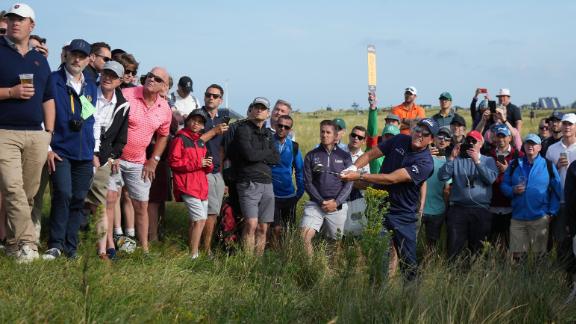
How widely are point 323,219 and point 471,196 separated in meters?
1.90

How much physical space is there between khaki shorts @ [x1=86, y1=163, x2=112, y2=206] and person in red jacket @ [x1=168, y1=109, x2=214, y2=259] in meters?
0.97

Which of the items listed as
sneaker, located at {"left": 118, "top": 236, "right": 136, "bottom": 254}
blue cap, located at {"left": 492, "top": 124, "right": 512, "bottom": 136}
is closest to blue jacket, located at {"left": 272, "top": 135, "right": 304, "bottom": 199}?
sneaker, located at {"left": 118, "top": 236, "right": 136, "bottom": 254}

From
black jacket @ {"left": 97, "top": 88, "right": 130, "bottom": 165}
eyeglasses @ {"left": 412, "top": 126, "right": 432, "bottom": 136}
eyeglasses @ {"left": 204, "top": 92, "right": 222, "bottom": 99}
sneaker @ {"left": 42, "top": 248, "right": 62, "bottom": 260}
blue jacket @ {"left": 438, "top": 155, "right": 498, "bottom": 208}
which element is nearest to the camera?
sneaker @ {"left": 42, "top": 248, "right": 62, "bottom": 260}

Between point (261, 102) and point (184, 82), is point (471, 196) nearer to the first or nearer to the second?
point (261, 102)

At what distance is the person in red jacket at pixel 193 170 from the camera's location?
870 cm

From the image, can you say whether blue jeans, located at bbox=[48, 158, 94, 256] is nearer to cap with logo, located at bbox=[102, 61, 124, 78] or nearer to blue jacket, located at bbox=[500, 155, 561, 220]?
cap with logo, located at bbox=[102, 61, 124, 78]

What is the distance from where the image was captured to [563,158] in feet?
30.1

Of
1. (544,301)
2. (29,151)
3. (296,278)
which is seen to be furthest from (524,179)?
(29,151)

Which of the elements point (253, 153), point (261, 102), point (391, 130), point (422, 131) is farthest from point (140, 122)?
point (391, 130)

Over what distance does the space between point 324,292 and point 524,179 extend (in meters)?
3.68

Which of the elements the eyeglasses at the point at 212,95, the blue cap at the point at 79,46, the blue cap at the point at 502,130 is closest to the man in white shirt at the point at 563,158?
the blue cap at the point at 502,130

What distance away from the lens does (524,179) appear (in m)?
8.86

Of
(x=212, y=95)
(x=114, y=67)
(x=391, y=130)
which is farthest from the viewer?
(x=391, y=130)

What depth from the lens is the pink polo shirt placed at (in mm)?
8477
